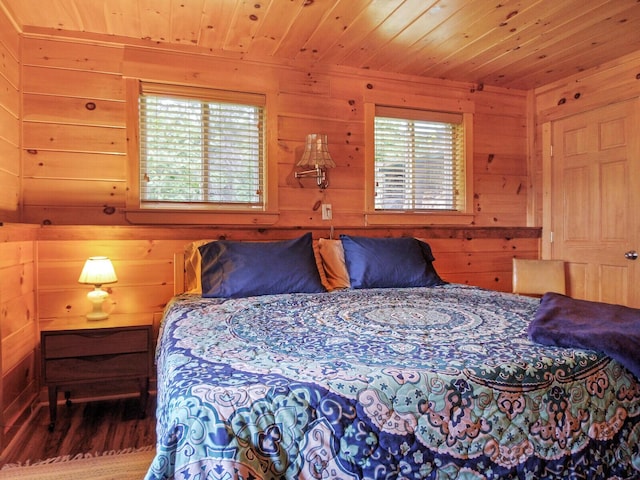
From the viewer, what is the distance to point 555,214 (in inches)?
135

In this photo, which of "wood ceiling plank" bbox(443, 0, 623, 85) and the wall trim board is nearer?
"wood ceiling plank" bbox(443, 0, 623, 85)

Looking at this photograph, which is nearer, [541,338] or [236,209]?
[541,338]

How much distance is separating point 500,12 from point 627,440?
7.05 feet

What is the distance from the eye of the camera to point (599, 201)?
10.3 ft

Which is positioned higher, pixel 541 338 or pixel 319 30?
pixel 319 30

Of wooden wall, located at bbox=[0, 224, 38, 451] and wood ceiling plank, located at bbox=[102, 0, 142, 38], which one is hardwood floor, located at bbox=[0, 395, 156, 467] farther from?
wood ceiling plank, located at bbox=[102, 0, 142, 38]

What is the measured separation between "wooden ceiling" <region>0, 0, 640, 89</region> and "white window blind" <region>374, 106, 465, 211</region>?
386 millimetres

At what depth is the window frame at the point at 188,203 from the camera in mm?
2652

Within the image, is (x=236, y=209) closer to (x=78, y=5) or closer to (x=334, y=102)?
(x=334, y=102)

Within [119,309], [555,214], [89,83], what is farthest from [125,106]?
[555,214]

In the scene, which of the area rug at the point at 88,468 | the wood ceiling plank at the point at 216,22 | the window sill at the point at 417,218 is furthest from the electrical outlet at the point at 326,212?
the area rug at the point at 88,468

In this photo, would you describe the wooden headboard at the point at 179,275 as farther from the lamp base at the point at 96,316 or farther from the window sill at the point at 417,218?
the window sill at the point at 417,218

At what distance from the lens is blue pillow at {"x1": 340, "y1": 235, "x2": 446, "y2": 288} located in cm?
257

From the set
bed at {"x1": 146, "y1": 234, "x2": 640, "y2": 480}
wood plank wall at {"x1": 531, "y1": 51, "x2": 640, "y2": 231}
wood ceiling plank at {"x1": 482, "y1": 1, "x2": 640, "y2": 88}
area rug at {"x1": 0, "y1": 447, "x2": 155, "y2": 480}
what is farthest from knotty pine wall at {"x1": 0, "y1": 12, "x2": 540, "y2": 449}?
bed at {"x1": 146, "y1": 234, "x2": 640, "y2": 480}
